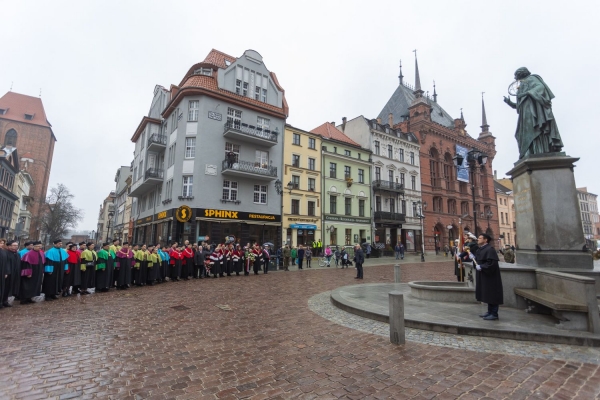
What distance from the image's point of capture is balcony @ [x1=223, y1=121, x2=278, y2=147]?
89.0ft

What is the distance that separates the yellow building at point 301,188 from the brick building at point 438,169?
66.1 feet

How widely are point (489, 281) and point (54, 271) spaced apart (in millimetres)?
12601

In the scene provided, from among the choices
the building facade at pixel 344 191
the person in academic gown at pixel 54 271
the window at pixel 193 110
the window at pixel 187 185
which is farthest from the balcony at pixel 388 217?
the person in academic gown at pixel 54 271

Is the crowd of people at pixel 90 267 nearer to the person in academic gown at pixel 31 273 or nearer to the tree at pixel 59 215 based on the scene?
the person in academic gown at pixel 31 273

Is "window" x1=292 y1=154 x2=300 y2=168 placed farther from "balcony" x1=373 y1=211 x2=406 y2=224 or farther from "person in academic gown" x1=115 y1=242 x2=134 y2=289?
"person in academic gown" x1=115 y1=242 x2=134 y2=289

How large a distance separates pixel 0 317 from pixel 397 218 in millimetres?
38916

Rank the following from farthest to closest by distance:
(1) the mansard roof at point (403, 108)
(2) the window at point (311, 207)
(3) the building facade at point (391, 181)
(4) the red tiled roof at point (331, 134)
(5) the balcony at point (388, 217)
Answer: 1. (1) the mansard roof at point (403, 108)
2. (3) the building facade at point (391, 181)
3. (5) the balcony at point (388, 217)
4. (4) the red tiled roof at point (331, 134)
5. (2) the window at point (311, 207)

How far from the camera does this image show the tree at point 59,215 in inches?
1943

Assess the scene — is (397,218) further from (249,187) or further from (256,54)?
(256,54)

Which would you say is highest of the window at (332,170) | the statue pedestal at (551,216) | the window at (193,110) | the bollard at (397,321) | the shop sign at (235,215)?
the window at (193,110)

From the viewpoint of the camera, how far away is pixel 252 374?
3.96 metres

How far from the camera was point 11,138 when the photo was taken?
64188mm

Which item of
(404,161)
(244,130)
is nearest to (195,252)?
(244,130)

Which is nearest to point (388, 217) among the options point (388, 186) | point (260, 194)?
point (388, 186)
